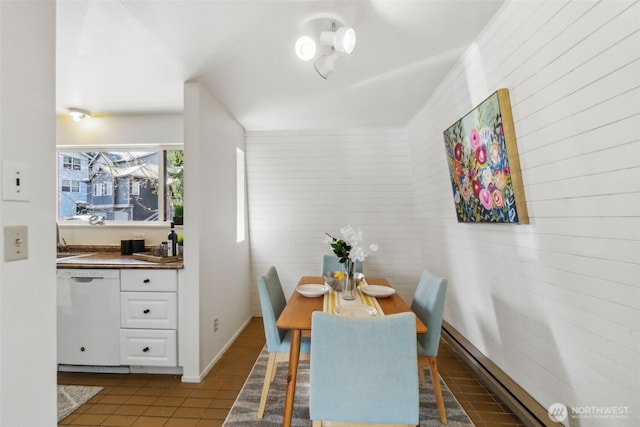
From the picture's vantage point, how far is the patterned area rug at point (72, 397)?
2.01 meters

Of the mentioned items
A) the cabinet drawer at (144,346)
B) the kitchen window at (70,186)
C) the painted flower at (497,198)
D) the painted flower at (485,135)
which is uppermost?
the kitchen window at (70,186)

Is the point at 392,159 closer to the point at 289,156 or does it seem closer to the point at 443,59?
the point at 289,156

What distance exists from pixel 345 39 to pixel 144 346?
276 centimetres

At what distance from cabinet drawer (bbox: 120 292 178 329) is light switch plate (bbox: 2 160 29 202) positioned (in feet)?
5.55

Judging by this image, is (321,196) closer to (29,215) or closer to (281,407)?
(281,407)

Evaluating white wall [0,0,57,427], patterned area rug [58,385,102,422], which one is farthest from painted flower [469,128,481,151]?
patterned area rug [58,385,102,422]

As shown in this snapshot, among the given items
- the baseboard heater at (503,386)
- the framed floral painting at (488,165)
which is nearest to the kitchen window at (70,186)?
the framed floral painting at (488,165)

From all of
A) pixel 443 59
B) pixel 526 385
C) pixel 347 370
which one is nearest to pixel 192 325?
pixel 347 370

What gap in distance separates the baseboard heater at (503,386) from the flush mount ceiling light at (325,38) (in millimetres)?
2305

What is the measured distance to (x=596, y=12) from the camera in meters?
1.17

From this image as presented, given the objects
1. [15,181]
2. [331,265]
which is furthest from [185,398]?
[15,181]

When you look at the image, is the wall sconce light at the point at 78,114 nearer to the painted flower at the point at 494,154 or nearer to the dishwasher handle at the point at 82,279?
the dishwasher handle at the point at 82,279

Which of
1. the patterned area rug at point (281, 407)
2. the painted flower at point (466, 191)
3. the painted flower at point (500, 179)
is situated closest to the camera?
the painted flower at point (500, 179)

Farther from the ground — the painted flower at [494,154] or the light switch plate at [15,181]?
the painted flower at [494,154]
